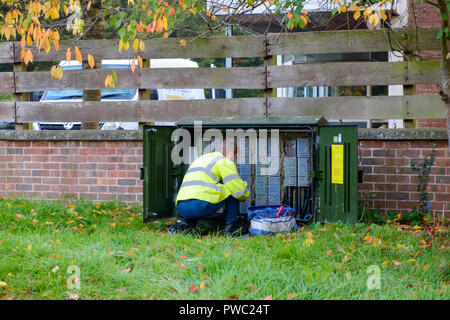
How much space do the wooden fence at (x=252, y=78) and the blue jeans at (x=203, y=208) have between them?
1.73 metres

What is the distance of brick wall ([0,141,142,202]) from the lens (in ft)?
26.1

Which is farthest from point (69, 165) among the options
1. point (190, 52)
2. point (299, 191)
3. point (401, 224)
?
point (401, 224)

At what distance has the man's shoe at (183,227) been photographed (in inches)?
253

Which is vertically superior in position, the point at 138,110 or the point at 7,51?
the point at 7,51

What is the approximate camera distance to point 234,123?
6.76 meters

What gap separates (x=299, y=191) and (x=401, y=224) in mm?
1375

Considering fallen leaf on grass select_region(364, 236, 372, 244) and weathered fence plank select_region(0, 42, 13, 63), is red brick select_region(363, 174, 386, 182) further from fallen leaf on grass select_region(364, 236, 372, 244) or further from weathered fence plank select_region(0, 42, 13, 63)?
weathered fence plank select_region(0, 42, 13, 63)

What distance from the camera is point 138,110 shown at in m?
7.98

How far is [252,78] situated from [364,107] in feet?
5.29

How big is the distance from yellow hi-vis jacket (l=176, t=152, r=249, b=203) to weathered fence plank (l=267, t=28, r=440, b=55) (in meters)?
2.22

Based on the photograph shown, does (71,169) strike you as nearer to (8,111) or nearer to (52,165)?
(52,165)

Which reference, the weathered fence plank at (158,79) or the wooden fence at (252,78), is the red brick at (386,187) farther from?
the weathered fence plank at (158,79)

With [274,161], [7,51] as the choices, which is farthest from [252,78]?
[7,51]
